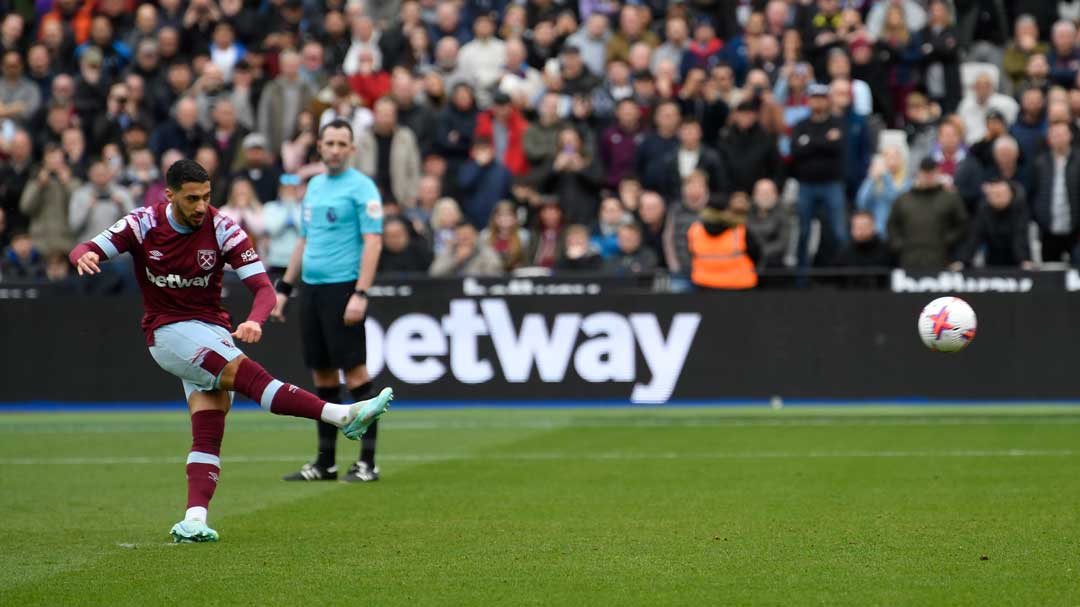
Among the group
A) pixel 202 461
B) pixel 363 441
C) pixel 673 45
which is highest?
pixel 673 45

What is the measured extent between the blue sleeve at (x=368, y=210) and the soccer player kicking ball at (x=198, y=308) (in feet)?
8.29

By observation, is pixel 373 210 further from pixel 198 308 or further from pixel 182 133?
pixel 182 133

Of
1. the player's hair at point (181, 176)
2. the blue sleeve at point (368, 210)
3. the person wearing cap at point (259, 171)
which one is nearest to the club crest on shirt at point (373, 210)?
the blue sleeve at point (368, 210)

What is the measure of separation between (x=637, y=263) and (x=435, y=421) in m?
3.64

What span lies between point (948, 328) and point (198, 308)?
213 inches

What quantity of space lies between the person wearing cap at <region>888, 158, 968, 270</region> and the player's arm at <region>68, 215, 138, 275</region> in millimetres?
11754

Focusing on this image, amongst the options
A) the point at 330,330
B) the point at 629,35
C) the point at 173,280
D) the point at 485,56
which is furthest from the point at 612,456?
the point at 629,35

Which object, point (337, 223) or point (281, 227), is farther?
point (281, 227)

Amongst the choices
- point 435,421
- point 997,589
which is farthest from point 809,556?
point 435,421

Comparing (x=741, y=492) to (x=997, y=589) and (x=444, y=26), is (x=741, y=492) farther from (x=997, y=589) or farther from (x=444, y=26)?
(x=444, y=26)

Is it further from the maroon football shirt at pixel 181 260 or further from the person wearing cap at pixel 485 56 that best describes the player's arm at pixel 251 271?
the person wearing cap at pixel 485 56

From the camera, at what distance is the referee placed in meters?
11.3

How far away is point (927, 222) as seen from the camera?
61.0 feet

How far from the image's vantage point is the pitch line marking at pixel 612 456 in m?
12.7
